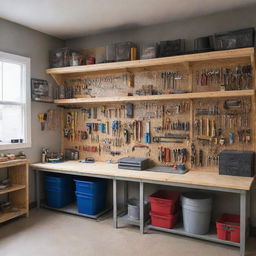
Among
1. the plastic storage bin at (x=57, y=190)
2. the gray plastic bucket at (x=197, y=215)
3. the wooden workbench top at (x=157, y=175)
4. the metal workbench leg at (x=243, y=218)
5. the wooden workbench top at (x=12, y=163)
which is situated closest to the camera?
the metal workbench leg at (x=243, y=218)

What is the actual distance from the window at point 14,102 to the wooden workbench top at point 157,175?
51 centimetres

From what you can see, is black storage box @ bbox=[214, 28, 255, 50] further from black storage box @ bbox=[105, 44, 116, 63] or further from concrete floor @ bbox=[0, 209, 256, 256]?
concrete floor @ bbox=[0, 209, 256, 256]

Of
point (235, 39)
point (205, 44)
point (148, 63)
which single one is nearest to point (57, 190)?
point (148, 63)

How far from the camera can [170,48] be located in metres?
3.57

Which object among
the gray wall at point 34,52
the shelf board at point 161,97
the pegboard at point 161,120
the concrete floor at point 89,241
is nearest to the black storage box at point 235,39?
the pegboard at point 161,120

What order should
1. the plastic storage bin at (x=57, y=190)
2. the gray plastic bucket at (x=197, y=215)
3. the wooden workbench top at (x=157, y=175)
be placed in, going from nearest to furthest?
the wooden workbench top at (x=157, y=175), the gray plastic bucket at (x=197, y=215), the plastic storage bin at (x=57, y=190)

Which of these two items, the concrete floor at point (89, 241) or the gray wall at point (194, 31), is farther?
the gray wall at point (194, 31)

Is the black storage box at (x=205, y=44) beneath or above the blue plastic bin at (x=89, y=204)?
above

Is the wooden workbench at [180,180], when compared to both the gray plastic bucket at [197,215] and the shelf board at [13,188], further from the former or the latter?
the shelf board at [13,188]

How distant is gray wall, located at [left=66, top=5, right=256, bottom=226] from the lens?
341 cm

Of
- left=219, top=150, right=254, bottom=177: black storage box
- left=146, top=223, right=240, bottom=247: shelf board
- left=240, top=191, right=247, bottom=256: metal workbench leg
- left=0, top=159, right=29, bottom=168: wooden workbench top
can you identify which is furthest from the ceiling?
left=146, top=223, right=240, bottom=247: shelf board

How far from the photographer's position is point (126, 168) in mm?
3725

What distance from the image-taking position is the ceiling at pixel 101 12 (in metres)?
3.22

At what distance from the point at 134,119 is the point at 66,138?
140cm
